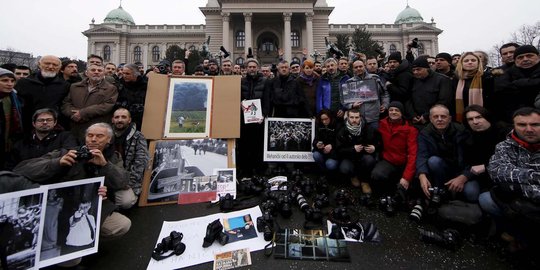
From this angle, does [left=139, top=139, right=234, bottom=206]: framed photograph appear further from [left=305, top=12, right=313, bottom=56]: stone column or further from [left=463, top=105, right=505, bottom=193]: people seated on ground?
[left=305, top=12, right=313, bottom=56]: stone column

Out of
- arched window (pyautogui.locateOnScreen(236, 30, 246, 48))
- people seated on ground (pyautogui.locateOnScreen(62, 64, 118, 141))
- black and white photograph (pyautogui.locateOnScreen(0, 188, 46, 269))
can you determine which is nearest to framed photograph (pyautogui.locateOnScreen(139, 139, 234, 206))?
people seated on ground (pyautogui.locateOnScreen(62, 64, 118, 141))

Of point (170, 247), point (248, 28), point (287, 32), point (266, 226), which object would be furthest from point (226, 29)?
point (170, 247)

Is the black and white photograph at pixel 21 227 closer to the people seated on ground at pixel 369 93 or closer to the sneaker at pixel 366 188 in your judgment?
the sneaker at pixel 366 188

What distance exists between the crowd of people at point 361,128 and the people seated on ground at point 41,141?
0.01m

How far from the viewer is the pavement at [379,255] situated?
266 centimetres

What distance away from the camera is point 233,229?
317 centimetres

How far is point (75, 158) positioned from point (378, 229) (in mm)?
3515

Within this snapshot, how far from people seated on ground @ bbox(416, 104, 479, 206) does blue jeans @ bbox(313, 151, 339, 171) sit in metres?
1.32

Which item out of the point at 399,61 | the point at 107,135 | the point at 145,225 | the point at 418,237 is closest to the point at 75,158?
the point at 107,135

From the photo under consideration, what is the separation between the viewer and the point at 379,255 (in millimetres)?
2824

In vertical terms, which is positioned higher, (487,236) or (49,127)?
(49,127)

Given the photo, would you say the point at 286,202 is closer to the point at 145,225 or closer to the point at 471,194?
the point at 145,225

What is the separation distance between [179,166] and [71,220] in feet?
6.33

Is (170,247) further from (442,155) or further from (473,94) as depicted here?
(473,94)
